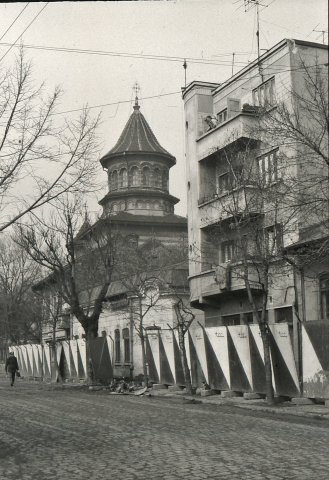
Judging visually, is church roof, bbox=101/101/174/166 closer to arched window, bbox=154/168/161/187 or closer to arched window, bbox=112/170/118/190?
arched window, bbox=112/170/118/190

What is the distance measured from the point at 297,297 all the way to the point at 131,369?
42.2 feet

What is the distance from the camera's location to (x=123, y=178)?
62375mm

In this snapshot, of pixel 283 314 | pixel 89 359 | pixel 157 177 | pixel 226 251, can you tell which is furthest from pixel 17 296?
pixel 283 314

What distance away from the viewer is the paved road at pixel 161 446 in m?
8.02

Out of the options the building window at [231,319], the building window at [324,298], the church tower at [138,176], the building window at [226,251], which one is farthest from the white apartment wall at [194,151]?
the church tower at [138,176]

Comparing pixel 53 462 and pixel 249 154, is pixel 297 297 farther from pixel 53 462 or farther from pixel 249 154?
pixel 53 462

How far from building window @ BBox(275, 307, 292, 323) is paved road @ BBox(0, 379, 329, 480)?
31.2 ft

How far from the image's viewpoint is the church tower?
60875mm

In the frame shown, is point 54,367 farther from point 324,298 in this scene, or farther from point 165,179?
point 165,179

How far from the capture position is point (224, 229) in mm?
28484

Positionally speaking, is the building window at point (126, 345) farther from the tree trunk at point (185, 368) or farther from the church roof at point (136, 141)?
the church roof at point (136, 141)

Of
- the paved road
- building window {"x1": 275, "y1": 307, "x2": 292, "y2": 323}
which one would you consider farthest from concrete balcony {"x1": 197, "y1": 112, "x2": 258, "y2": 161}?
the paved road

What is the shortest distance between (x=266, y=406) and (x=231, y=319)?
11.1 metres

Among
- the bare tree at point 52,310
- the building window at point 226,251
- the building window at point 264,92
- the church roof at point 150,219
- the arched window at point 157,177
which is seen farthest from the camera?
the arched window at point 157,177
